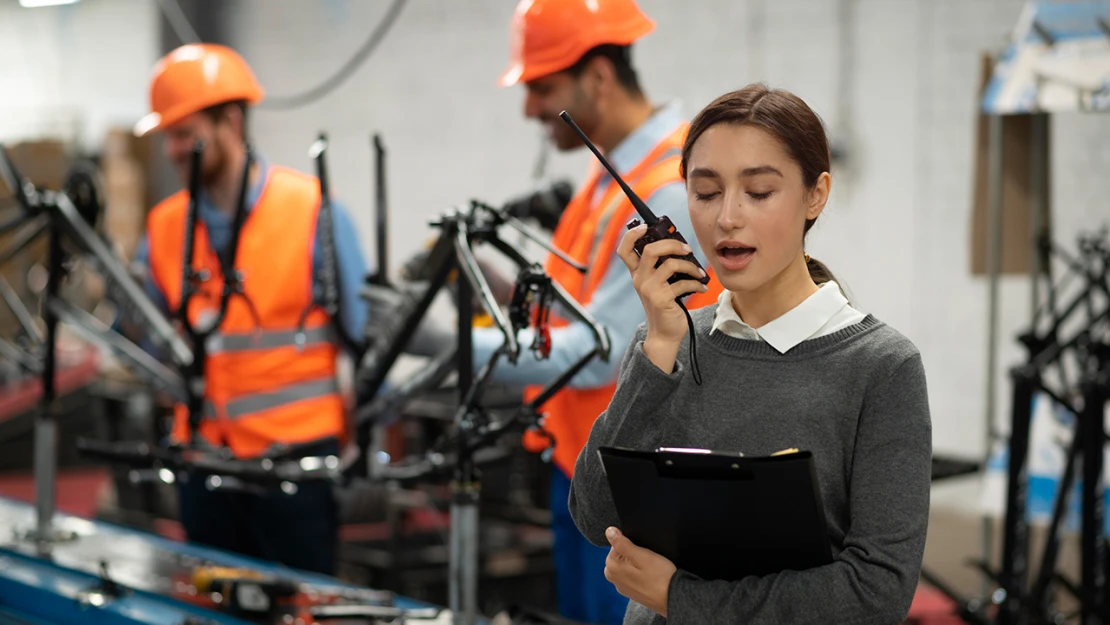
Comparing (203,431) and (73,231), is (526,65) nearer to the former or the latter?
(73,231)

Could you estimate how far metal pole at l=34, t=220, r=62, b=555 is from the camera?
3166 mm

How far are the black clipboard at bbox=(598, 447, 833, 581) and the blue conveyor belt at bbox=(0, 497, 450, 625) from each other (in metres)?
1.07

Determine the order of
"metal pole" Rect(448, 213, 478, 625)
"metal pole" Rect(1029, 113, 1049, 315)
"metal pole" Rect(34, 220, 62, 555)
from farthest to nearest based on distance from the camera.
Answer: "metal pole" Rect(1029, 113, 1049, 315) → "metal pole" Rect(34, 220, 62, 555) → "metal pole" Rect(448, 213, 478, 625)

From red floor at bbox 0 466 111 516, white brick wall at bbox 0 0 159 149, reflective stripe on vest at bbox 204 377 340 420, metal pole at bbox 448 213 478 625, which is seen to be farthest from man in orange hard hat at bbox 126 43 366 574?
white brick wall at bbox 0 0 159 149

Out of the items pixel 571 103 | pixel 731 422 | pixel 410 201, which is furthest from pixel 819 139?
pixel 410 201

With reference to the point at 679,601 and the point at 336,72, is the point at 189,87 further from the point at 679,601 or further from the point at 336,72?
the point at 336,72

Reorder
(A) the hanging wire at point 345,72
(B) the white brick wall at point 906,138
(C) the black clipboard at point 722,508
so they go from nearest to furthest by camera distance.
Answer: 1. (C) the black clipboard at point 722,508
2. (B) the white brick wall at point 906,138
3. (A) the hanging wire at point 345,72

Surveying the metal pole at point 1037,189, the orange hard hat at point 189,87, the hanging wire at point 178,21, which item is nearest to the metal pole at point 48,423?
the orange hard hat at point 189,87

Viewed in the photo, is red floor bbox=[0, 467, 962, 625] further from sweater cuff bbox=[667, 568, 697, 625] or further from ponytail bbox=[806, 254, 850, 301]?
sweater cuff bbox=[667, 568, 697, 625]

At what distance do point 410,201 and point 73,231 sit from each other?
3.64 metres

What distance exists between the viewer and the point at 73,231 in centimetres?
317

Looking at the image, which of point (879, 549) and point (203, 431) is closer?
point (879, 549)

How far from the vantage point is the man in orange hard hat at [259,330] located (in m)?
3.39

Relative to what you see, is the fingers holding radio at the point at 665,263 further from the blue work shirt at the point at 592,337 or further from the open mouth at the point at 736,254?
the blue work shirt at the point at 592,337
